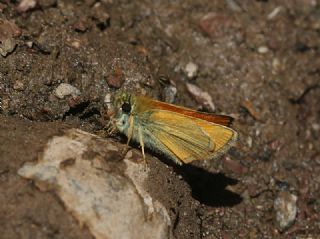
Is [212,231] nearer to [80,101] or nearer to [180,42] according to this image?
[80,101]

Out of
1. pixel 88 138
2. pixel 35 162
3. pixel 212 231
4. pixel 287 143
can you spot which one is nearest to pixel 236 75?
pixel 287 143

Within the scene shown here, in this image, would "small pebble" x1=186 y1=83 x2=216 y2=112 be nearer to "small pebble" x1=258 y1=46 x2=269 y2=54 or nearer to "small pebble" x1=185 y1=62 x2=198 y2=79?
"small pebble" x1=185 y1=62 x2=198 y2=79

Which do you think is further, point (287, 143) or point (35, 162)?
point (287, 143)

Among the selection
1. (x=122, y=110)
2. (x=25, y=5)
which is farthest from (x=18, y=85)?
(x=25, y=5)

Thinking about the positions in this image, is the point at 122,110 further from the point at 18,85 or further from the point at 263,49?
the point at 263,49

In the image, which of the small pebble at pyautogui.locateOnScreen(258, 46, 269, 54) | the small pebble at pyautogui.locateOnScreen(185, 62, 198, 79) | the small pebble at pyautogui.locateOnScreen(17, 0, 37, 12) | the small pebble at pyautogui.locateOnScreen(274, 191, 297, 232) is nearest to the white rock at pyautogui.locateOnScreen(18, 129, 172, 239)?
the small pebble at pyautogui.locateOnScreen(274, 191, 297, 232)

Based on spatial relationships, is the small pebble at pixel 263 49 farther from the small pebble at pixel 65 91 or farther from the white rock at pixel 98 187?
the white rock at pixel 98 187

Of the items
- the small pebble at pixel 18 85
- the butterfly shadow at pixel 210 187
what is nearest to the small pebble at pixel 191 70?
the butterfly shadow at pixel 210 187
